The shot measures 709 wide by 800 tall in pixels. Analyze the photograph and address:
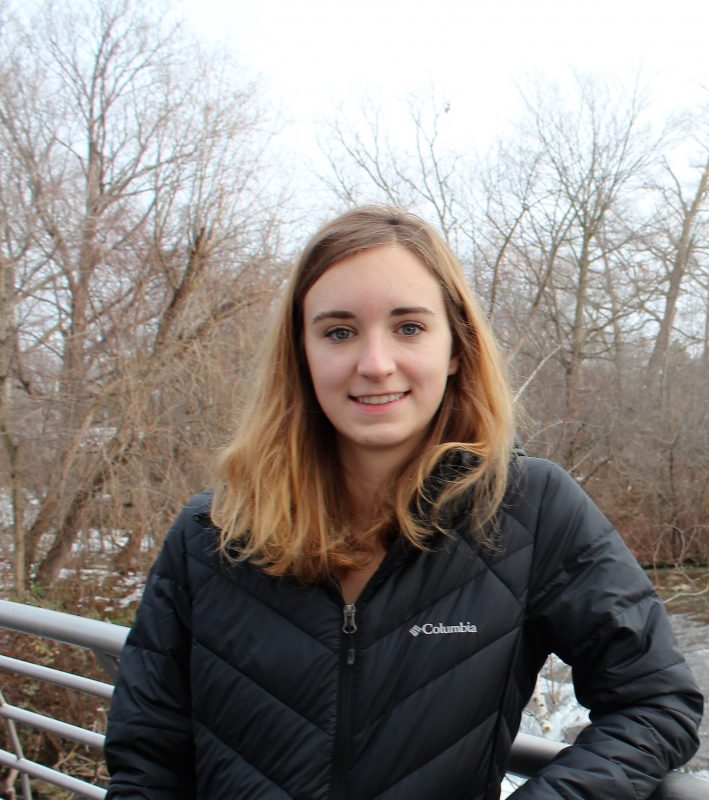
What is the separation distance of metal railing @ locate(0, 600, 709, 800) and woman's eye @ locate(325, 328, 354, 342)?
0.78 meters

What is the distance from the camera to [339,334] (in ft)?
4.58

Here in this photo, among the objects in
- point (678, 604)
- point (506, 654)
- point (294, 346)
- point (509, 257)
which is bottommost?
point (678, 604)

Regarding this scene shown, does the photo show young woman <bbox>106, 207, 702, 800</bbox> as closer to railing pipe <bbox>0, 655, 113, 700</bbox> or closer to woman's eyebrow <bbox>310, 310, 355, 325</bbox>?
woman's eyebrow <bbox>310, 310, 355, 325</bbox>

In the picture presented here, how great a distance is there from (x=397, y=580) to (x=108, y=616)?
340 inches

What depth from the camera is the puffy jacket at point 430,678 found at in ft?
3.59

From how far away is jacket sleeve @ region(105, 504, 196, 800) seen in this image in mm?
1344

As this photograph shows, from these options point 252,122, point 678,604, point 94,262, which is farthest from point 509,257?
point 94,262

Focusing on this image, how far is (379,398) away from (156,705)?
0.72m

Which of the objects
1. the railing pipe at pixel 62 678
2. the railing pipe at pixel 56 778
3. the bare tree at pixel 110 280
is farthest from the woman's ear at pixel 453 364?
the bare tree at pixel 110 280

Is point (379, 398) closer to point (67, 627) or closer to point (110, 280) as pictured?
point (67, 627)

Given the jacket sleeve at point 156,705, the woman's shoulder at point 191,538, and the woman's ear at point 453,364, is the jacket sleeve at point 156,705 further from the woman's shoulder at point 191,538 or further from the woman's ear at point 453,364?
the woman's ear at point 453,364

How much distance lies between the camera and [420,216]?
1.55 metres

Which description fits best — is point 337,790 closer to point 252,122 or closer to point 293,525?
point 293,525

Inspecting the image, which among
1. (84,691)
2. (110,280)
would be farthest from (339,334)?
(110,280)
